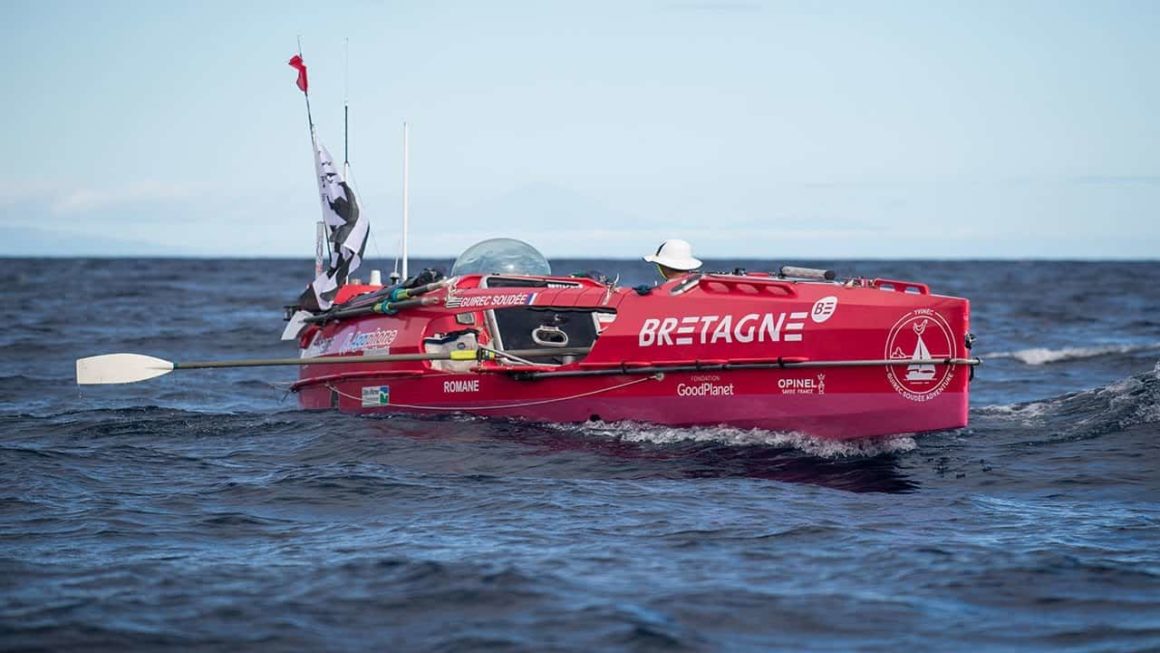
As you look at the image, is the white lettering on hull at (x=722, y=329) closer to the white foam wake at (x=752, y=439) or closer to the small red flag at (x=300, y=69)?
the white foam wake at (x=752, y=439)

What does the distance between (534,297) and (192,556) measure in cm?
584

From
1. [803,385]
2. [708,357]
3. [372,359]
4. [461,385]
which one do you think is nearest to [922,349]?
[803,385]

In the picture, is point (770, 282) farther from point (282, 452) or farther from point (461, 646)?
point (461, 646)

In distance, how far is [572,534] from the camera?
8391 millimetres

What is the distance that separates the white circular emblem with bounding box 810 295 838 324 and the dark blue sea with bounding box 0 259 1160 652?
3.76ft

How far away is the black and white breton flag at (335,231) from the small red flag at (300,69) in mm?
779

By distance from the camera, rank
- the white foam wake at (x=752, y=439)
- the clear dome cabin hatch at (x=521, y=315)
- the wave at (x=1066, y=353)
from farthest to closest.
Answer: the wave at (x=1066, y=353) < the clear dome cabin hatch at (x=521, y=315) < the white foam wake at (x=752, y=439)

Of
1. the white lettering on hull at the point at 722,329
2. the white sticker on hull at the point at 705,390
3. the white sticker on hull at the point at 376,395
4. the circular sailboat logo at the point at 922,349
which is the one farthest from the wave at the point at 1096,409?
the white sticker on hull at the point at 376,395

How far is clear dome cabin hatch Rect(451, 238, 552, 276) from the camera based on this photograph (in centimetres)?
1469

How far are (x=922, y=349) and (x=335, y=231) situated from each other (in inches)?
A: 320

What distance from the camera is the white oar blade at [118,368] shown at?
13.1 meters

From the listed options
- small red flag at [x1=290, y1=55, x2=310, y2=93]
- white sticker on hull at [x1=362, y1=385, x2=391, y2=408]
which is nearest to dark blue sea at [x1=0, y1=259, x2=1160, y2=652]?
white sticker on hull at [x1=362, y1=385, x2=391, y2=408]

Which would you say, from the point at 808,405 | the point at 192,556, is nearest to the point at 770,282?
the point at 808,405

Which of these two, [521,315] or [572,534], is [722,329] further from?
[572,534]
